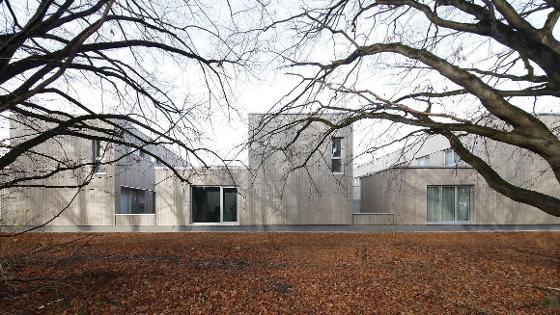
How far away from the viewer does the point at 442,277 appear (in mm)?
7949

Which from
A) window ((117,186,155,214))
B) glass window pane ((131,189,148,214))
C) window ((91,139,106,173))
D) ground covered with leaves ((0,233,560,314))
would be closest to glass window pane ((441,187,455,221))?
ground covered with leaves ((0,233,560,314))

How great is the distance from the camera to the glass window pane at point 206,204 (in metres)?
19.8

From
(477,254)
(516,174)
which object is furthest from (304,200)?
(516,174)

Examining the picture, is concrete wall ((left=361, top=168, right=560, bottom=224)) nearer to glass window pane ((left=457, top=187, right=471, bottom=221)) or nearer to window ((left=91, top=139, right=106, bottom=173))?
glass window pane ((left=457, top=187, right=471, bottom=221))

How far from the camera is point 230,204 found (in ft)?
65.5

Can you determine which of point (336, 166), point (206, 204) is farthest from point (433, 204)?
point (206, 204)

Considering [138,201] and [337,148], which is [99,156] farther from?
[138,201]

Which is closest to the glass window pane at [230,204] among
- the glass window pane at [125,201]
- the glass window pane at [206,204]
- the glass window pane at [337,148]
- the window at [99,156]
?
the glass window pane at [206,204]

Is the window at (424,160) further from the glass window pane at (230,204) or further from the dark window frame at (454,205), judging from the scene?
the glass window pane at (230,204)

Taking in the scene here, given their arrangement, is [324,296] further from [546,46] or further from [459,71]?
[546,46]

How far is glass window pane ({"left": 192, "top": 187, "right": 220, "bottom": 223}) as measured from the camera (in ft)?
65.0

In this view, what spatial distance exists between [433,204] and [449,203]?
0.88 metres

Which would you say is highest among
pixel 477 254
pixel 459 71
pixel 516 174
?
pixel 459 71

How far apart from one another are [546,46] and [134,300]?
650 cm
